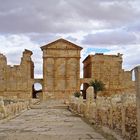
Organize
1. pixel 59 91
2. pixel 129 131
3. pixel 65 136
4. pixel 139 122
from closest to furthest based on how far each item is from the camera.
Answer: pixel 139 122
pixel 129 131
pixel 65 136
pixel 59 91

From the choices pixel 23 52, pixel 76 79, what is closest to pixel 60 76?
pixel 76 79

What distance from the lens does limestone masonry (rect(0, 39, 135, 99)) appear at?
70125mm

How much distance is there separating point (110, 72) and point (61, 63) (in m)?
8.82

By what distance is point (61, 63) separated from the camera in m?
72.0

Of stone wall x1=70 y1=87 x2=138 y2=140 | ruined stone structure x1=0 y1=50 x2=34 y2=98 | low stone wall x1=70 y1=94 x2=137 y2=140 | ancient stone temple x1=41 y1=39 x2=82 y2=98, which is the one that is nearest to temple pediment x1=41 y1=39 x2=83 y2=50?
ancient stone temple x1=41 y1=39 x2=82 y2=98

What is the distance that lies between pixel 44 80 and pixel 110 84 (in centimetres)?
1164

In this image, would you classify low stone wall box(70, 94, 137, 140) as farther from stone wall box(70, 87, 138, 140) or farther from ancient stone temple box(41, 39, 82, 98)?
ancient stone temple box(41, 39, 82, 98)

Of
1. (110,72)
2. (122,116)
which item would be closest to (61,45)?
(110,72)

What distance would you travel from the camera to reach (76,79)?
70.9 m

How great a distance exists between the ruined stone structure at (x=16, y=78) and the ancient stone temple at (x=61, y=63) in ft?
10.3

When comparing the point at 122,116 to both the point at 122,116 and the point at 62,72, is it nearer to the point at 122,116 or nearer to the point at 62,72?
the point at 122,116

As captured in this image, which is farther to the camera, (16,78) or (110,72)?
(110,72)

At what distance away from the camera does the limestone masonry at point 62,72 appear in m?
70.1

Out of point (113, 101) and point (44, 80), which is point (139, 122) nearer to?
point (113, 101)
